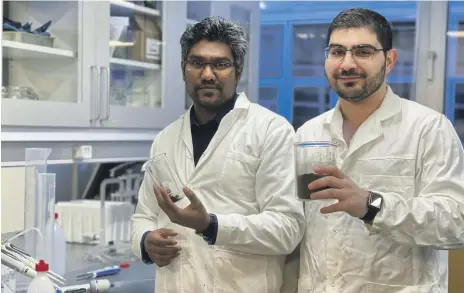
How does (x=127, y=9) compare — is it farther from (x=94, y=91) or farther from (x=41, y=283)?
(x=41, y=283)

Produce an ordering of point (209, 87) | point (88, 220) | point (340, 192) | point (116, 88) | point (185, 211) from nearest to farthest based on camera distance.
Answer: point (340, 192) < point (185, 211) < point (209, 87) < point (116, 88) < point (88, 220)

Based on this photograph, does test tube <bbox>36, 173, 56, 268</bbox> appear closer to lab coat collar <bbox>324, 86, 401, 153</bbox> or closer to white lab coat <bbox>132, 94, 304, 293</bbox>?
white lab coat <bbox>132, 94, 304, 293</bbox>

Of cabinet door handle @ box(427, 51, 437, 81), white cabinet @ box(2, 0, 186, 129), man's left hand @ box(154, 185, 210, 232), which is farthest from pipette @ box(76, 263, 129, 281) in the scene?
cabinet door handle @ box(427, 51, 437, 81)

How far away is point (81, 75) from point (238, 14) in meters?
1.31

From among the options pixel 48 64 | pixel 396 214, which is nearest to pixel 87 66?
pixel 48 64

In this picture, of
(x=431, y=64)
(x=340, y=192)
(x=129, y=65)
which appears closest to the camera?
(x=340, y=192)

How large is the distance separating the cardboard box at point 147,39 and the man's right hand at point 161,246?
129 centimetres

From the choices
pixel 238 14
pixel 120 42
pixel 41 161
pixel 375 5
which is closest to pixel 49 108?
pixel 41 161

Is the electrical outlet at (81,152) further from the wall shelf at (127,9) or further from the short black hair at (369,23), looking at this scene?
the short black hair at (369,23)

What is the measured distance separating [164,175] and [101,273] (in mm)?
819

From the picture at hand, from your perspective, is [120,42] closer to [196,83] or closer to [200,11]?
[200,11]

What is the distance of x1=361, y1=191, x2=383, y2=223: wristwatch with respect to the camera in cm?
142

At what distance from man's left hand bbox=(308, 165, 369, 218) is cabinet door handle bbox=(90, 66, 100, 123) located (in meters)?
1.27

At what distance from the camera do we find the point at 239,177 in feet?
5.65
